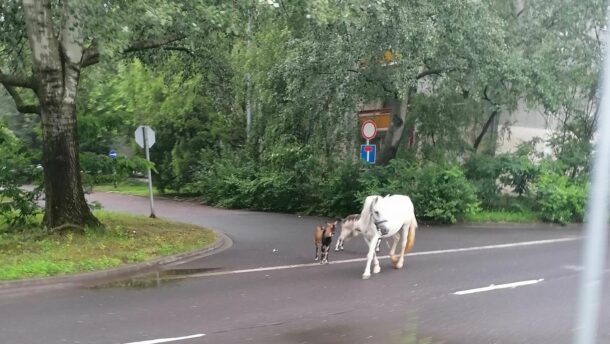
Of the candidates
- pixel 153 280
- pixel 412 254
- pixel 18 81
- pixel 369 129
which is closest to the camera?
pixel 153 280

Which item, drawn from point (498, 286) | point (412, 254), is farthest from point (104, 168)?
point (498, 286)

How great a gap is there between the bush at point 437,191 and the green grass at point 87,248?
21.1ft

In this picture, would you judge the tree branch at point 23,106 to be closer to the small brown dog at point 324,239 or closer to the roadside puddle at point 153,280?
the roadside puddle at point 153,280

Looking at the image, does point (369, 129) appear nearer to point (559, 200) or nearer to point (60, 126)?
point (559, 200)

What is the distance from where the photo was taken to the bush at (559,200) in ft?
60.8

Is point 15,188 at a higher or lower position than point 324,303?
higher

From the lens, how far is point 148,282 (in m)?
10.1

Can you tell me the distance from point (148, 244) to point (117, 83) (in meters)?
21.8

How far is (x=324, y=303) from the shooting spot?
8266 mm

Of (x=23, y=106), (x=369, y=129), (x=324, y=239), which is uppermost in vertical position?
(x=23, y=106)

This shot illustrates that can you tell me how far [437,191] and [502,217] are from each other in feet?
7.75

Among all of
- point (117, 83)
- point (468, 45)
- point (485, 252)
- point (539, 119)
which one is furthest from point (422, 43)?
point (117, 83)

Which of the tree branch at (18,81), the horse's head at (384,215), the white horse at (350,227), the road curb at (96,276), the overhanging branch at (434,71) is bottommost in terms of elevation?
the road curb at (96,276)

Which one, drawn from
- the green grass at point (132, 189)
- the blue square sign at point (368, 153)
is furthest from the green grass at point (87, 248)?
the green grass at point (132, 189)
